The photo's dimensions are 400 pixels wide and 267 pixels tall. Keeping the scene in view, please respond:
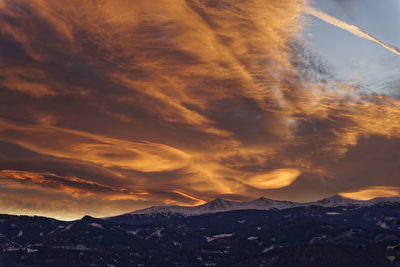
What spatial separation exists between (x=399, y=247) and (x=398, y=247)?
0.65 feet

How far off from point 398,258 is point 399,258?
0.84 meters

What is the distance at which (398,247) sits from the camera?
10775cm

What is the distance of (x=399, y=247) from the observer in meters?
108

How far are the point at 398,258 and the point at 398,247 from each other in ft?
7.45

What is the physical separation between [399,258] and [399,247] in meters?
2.70

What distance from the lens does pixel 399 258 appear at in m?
106

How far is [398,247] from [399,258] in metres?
2.66
